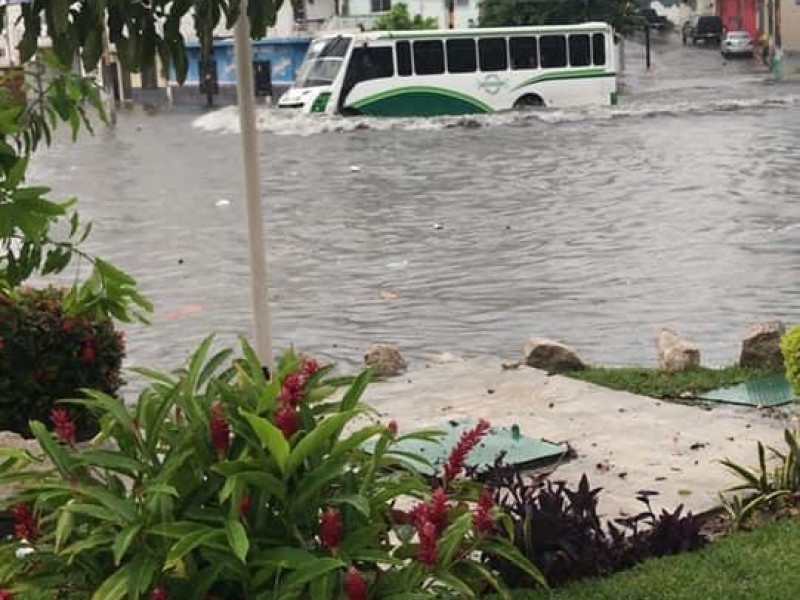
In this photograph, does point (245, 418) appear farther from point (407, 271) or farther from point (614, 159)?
point (614, 159)

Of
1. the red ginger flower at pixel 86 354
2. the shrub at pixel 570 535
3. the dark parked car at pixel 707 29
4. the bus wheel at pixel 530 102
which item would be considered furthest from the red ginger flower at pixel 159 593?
the dark parked car at pixel 707 29

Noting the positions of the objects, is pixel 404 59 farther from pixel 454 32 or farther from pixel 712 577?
pixel 712 577

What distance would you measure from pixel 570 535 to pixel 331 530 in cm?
129

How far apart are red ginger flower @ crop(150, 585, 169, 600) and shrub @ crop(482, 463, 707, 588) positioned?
1187mm

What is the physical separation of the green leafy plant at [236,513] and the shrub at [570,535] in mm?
541

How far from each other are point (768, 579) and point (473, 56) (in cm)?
2876

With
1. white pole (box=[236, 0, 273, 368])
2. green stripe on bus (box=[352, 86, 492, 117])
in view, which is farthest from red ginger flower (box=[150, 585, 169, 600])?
green stripe on bus (box=[352, 86, 492, 117])

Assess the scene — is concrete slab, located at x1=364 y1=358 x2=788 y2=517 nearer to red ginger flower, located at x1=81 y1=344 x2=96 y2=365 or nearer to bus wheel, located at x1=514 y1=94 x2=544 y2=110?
red ginger flower, located at x1=81 y1=344 x2=96 y2=365

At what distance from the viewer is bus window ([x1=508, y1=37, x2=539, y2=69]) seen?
107 ft

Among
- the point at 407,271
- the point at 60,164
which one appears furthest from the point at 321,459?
the point at 60,164

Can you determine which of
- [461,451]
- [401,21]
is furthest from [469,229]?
[401,21]

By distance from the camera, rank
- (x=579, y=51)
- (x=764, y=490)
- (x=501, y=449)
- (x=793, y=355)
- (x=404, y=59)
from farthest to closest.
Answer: (x=579, y=51) < (x=404, y=59) < (x=501, y=449) < (x=793, y=355) < (x=764, y=490)

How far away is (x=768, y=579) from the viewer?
4078 mm

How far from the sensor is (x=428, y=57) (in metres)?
31.4
